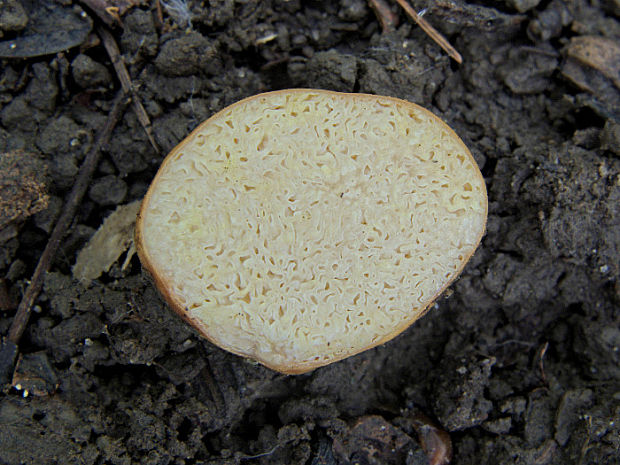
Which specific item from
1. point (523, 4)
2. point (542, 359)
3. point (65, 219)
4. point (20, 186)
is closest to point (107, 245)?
point (65, 219)

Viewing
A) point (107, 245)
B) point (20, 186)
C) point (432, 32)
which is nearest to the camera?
point (20, 186)

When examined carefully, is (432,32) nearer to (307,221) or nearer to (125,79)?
(307,221)

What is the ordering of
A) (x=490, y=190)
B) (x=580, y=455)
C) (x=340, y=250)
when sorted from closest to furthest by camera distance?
(x=340, y=250) → (x=580, y=455) → (x=490, y=190)

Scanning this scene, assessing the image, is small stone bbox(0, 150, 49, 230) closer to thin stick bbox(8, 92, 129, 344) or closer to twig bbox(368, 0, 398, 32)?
thin stick bbox(8, 92, 129, 344)

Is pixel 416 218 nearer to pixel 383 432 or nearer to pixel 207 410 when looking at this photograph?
pixel 383 432

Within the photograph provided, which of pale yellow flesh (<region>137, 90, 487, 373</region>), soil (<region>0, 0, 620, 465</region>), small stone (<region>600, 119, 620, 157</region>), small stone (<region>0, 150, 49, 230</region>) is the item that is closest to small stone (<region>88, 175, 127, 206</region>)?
soil (<region>0, 0, 620, 465</region>)

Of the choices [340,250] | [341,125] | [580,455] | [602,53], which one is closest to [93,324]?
[340,250]
